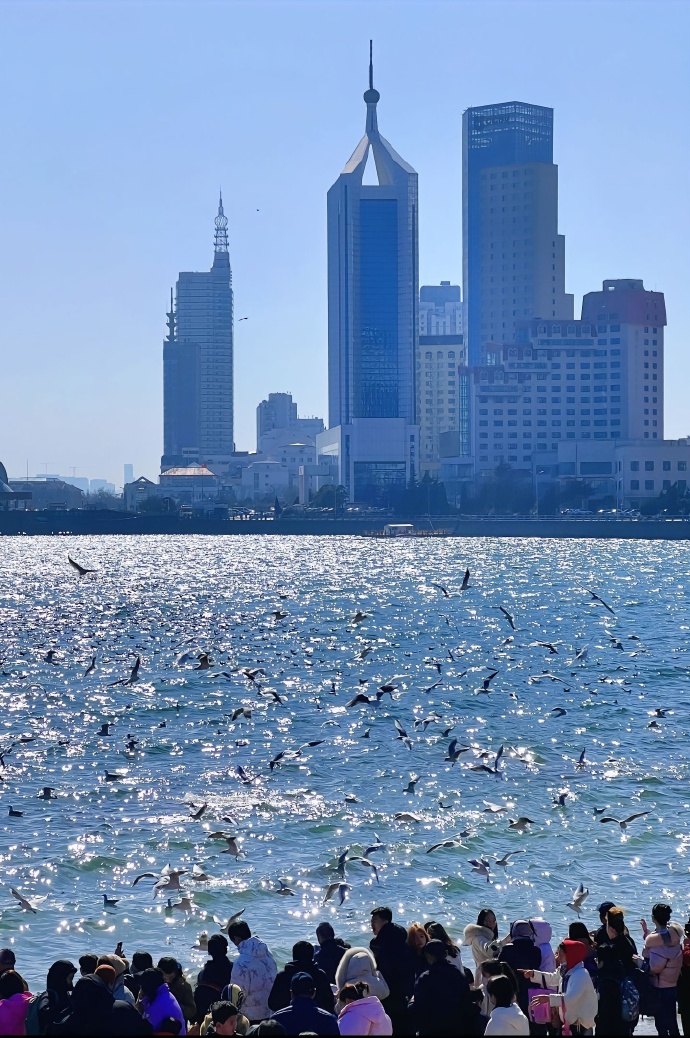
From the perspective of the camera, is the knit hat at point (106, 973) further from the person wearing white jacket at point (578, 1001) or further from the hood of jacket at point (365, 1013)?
the person wearing white jacket at point (578, 1001)

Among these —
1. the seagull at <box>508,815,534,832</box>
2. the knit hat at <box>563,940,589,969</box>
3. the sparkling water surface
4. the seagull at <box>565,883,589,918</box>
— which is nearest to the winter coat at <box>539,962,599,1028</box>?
the knit hat at <box>563,940,589,969</box>

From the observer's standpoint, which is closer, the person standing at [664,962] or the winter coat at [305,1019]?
→ the winter coat at [305,1019]

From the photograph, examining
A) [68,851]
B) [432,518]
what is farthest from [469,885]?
[432,518]

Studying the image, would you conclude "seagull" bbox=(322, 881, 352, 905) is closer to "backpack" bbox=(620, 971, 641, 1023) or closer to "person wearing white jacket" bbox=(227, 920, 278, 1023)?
"person wearing white jacket" bbox=(227, 920, 278, 1023)

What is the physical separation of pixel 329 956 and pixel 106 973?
6.88ft

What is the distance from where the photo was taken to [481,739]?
3184cm

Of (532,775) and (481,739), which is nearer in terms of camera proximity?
(532,775)

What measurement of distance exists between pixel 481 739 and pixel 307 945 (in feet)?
74.7

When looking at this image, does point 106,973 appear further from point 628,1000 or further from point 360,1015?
point 628,1000

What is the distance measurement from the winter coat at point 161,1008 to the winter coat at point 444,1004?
5.56ft

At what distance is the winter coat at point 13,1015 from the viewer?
9.35m

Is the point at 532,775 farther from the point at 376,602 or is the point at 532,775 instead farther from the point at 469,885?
the point at 376,602

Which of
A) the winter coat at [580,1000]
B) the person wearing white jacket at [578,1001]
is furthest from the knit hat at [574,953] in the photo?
the winter coat at [580,1000]

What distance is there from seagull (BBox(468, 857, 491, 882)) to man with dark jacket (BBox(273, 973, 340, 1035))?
392 inches
